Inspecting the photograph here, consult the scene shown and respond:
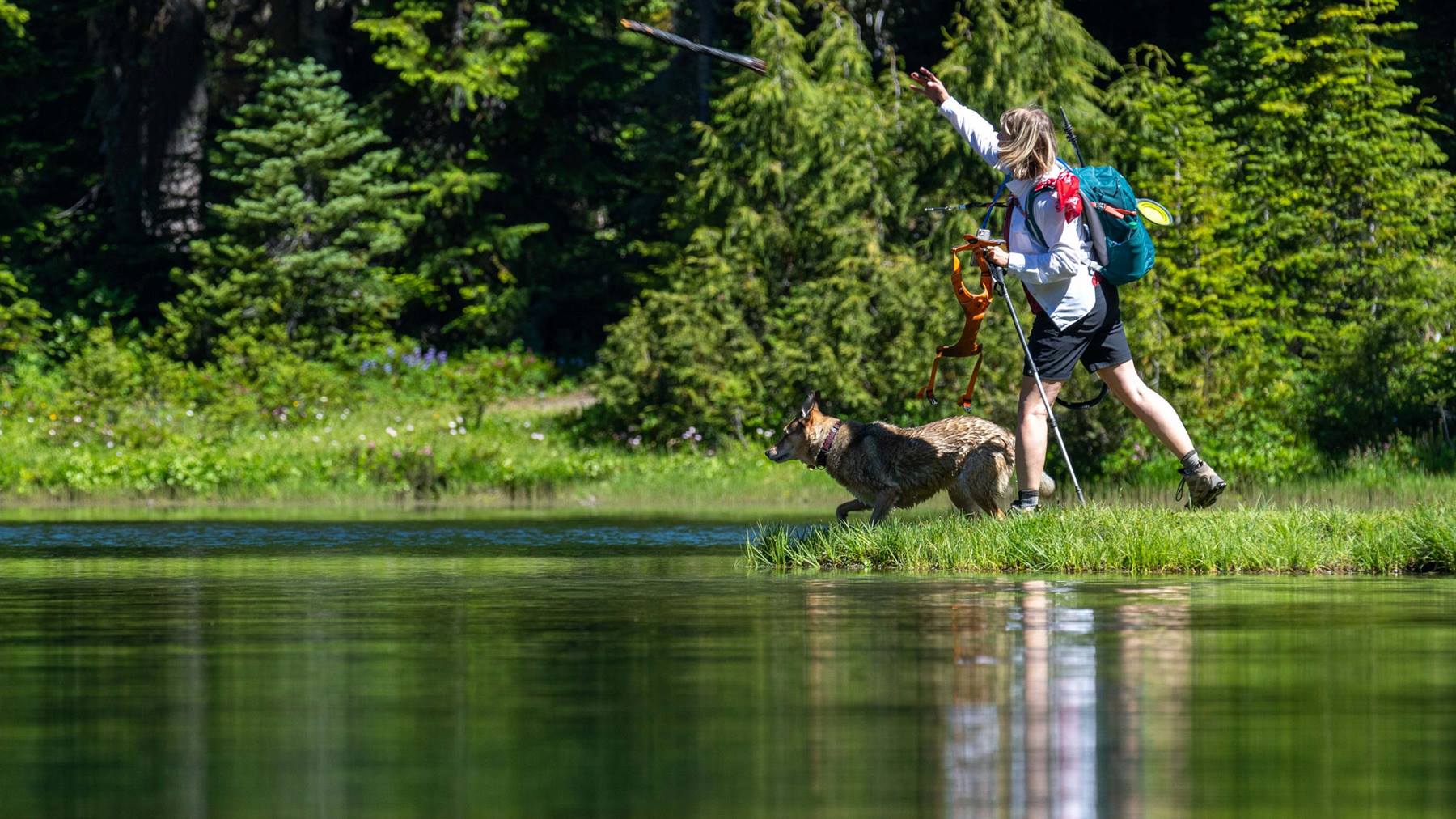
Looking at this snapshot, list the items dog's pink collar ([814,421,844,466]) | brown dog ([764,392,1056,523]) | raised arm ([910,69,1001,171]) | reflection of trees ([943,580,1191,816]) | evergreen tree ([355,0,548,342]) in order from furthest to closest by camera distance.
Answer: evergreen tree ([355,0,548,342]) < dog's pink collar ([814,421,844,466]) < brown dog ([764,392,1056,523]) < raised arm ([910,69,1001,171]) < reflection of trees ([943,580,1191,816])

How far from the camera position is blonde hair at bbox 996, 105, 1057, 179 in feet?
44.5

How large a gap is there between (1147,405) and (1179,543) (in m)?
1.42

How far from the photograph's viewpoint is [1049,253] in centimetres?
1366

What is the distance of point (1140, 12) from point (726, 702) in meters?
33.3

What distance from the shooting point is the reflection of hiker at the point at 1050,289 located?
13.6m

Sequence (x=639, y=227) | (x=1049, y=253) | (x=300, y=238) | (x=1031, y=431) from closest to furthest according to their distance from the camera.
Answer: (x=1049, y=253) < (x=1031, y=431) < (x=300, y=238) < (x=639, y=227)

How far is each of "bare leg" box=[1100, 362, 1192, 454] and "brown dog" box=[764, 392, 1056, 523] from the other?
144 cm

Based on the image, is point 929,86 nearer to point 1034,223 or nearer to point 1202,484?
point 1034,223

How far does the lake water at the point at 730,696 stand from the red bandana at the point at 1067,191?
243cm

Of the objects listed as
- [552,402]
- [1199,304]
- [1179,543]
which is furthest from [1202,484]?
[552,402]

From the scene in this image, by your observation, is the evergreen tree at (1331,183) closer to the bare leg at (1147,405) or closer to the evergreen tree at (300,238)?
the bare leg at (1147,405)

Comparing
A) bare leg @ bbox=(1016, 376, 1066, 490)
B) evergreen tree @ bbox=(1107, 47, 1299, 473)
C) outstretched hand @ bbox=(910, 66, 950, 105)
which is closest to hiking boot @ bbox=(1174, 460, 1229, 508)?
bare leg @ bbox=(1016, 376, 1066, 490)

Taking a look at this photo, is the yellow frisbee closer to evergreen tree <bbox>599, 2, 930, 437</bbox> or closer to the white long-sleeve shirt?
the white long-sleeve shirt

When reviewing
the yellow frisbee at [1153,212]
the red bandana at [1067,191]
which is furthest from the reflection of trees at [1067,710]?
the yellow frisbee at [1153,212]
